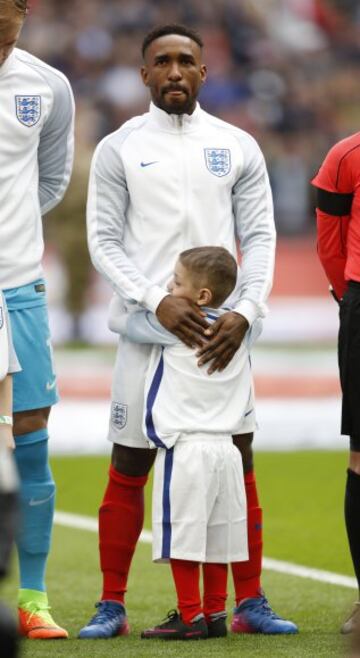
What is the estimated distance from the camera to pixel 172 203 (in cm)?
585

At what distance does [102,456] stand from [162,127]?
20.5 feet

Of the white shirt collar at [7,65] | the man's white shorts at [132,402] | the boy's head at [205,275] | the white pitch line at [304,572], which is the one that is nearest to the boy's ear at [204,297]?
the boy's head at [205,275]

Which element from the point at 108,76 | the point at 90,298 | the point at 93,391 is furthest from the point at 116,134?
the point at 108,76

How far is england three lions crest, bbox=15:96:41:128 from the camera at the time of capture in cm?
589

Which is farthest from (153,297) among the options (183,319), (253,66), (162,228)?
(253,66)

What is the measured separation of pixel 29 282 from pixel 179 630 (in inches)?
51.2

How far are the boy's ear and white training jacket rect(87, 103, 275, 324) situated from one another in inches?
4.1

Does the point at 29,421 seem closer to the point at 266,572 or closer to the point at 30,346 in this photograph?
the point at 30,346

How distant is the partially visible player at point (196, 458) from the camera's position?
223 inches

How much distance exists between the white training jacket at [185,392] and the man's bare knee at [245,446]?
0.09 m

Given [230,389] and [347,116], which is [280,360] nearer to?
[347,116]

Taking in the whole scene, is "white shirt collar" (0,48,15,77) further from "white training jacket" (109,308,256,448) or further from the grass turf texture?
the grass turf texture

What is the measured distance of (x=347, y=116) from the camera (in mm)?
26156

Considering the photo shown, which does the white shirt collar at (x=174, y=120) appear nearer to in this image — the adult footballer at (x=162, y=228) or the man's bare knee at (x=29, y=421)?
the adult footballer at (x=162, y=228)
